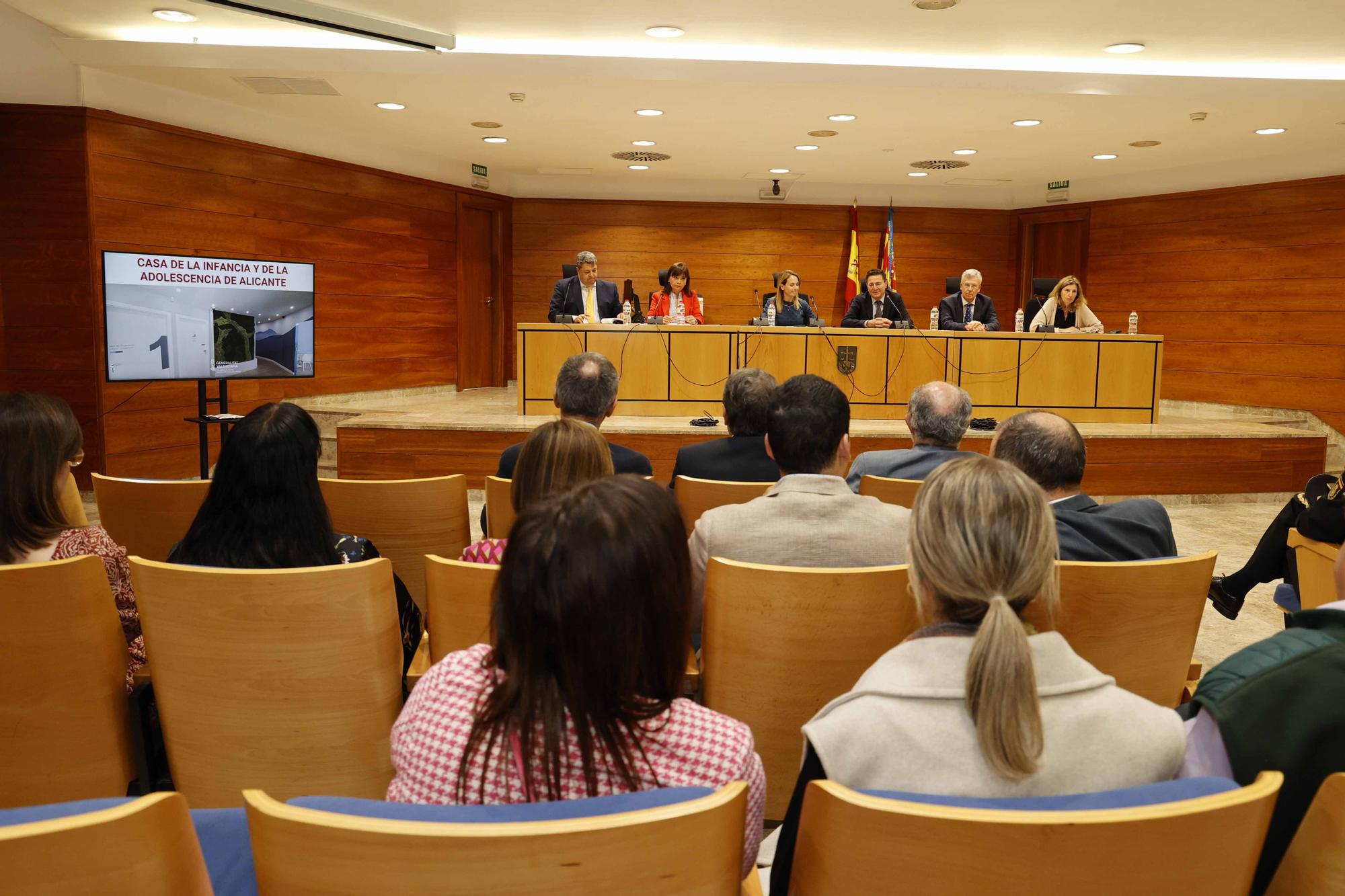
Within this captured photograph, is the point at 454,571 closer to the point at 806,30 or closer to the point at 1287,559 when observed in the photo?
the point at 1287,559

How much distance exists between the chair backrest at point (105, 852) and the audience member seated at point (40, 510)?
4.60 feet

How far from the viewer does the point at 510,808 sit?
2.97 feet

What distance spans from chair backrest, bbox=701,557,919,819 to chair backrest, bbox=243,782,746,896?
0.94 m

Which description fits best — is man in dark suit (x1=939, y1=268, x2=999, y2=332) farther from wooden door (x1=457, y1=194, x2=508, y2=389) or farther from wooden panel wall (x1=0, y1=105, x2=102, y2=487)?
wooden panel wall (x1=0, y1=105, x2=102, y2=487)

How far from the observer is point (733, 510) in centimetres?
218

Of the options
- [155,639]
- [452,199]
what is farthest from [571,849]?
[452,199]

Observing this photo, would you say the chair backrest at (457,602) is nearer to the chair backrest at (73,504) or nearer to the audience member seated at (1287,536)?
the chair backrest at (73,504)

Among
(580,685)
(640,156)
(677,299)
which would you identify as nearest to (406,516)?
(580,685)

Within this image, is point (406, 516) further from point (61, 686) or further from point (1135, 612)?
point (1135, 612)

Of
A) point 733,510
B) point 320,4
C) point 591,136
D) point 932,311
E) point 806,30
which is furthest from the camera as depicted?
point 591,136

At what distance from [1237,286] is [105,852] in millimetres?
11310

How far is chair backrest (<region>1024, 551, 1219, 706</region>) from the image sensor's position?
191 centimetres

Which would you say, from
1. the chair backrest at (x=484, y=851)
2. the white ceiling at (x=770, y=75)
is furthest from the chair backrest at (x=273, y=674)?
the white ceiling at (x=770, y=75)

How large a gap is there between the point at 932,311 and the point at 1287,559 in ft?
15.5
